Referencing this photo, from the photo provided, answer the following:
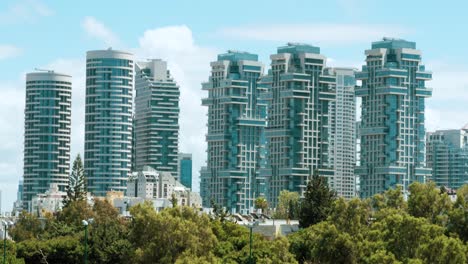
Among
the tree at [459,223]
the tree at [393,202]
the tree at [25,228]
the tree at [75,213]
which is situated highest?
the tree at [393,202]

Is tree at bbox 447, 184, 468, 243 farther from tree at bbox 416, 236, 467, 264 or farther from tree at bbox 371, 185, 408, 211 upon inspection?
tree at bbox 416, 236, 467, 264

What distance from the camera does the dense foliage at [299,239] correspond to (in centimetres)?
8076

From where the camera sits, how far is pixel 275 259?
83.7 metres

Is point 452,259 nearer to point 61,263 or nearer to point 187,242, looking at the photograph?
point 187,242

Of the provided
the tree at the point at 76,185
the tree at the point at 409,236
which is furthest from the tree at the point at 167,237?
the tree at the point at 76,185

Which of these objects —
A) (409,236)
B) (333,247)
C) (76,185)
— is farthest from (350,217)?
(76,185)

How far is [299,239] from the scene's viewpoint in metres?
102

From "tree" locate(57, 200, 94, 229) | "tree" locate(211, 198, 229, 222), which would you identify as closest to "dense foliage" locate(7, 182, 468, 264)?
"tree" locate(211, 198, 229, 222)

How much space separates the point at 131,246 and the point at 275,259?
20.2 metres

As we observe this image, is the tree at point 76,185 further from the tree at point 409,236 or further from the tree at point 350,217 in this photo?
the tree at point 409,236

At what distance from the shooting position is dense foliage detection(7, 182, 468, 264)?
8076cm

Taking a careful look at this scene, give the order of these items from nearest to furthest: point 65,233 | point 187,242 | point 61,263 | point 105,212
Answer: point 187,242 → point 61,263 → point 65,233 → point 105,212

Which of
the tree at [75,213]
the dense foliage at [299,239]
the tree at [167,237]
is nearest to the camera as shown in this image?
the dense foliage at [299,239]

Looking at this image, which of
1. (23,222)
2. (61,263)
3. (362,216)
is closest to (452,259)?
(362,216)
